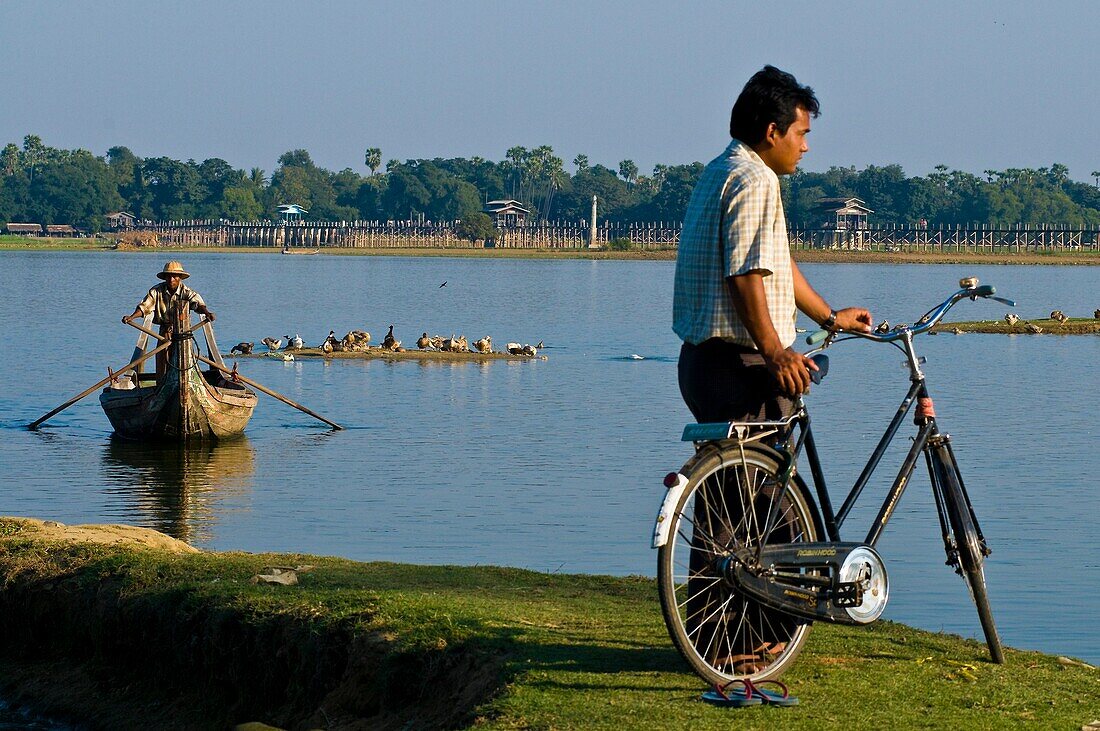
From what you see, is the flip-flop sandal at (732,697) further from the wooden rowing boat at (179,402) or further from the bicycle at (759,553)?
the wooden rowing boat at (179,402)

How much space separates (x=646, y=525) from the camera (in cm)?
1529

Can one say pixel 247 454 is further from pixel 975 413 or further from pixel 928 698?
pixel 928 698

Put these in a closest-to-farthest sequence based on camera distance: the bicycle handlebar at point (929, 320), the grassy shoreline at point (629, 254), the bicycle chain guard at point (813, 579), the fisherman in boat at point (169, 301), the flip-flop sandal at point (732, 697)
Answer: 1. the flip-flop sandal at point (732, 697)
2. the bicycle chain guard at point (813, 579)
3. the bicycle handlebar at point (929, 320)
4. the fisherman in boat at point (169, 301)
5. the grassy shoreline at point (629, 254)

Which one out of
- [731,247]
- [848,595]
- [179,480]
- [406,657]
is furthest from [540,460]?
[731,247]

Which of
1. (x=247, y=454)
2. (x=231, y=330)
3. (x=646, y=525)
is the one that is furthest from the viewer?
(x=231, y=330)

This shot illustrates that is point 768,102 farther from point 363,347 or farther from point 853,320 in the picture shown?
point 363,347

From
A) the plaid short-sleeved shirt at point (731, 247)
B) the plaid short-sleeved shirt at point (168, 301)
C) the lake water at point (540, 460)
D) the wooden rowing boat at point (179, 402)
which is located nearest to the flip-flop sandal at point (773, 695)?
the plaid short-sleeved shirt at point (731, 247)

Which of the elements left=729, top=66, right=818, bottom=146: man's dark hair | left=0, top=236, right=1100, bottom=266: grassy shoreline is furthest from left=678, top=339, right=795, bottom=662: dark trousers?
left=0, top=236, right=1100, bottom=266: grassy shoreline

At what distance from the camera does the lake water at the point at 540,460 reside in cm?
1369

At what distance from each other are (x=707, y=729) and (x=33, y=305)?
2597 inches

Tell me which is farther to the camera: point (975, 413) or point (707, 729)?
point (975, 413)

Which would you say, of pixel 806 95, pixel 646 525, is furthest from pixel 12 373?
pixel 806 95

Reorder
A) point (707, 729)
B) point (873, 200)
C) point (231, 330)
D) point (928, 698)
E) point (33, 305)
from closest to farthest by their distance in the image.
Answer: point (707, 729) < point (928, 698) < point (231, 330) < point (33, 305) < point (873, 200)

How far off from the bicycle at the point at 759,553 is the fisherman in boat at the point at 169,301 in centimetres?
1491
